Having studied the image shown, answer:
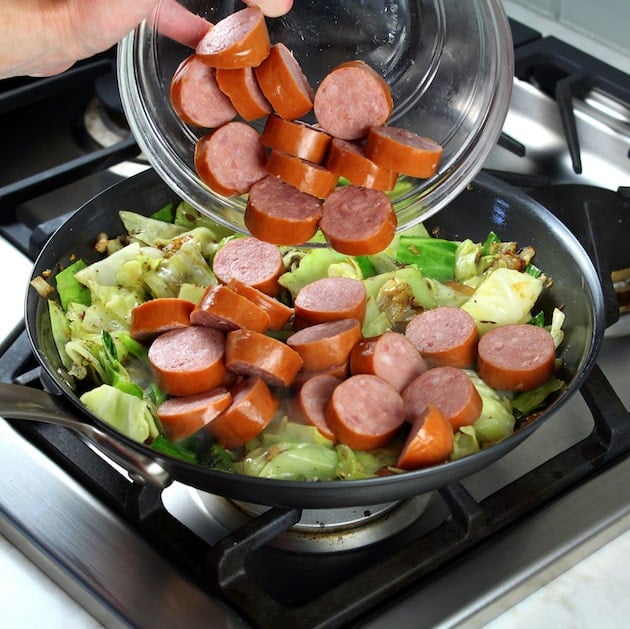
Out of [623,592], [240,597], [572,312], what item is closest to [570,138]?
[572,312]

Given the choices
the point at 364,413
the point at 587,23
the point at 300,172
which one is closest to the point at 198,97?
the point at 300,172

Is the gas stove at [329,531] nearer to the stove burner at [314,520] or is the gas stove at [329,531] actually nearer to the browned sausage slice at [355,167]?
the stove burner at [314,520]

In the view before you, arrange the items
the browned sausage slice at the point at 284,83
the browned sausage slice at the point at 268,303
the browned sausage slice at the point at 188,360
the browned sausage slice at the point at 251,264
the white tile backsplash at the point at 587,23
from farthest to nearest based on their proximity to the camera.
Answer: the white tile backsplash at the point at 587,23 < the browned sausage slice at the point at 251,264 < the browned sausage slice at the point at 268,303 < the browned sausage slice at the point at 188,360 < the browned sausage slice at the point at 284,83

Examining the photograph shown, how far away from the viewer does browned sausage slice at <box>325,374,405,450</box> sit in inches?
51.5

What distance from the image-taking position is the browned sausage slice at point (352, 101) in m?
1.31

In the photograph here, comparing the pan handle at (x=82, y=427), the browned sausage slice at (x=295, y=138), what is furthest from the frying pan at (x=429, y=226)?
the browned sausage slice at (x=295, y=138)

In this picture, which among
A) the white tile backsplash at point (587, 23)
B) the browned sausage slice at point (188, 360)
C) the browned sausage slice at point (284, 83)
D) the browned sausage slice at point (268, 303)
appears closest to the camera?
the browned sausage slice at point (284, 83)

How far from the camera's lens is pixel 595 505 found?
1324mm

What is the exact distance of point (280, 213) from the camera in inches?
53.4

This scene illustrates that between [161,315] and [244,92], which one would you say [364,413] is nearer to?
[161,315]

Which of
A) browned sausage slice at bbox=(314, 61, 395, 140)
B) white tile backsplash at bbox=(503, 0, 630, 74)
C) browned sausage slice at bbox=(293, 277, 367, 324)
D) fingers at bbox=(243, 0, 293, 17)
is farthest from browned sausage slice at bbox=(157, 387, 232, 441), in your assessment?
white tile backsplash at bbox=(503, 0, 630, 74)

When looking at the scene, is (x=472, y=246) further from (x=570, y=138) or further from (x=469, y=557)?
(x=469, y=557)

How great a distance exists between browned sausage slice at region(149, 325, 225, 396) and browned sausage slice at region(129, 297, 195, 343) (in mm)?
15

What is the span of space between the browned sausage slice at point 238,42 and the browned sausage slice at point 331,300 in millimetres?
431
